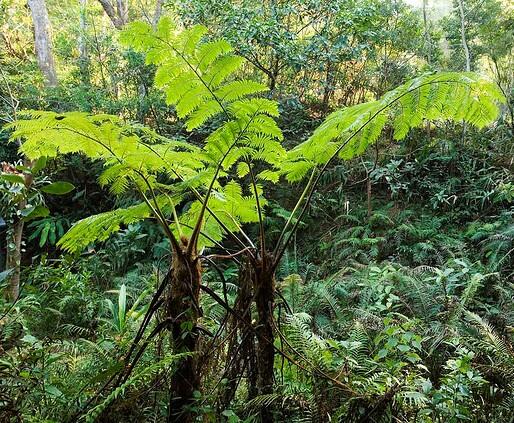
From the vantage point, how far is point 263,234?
5.45 ft

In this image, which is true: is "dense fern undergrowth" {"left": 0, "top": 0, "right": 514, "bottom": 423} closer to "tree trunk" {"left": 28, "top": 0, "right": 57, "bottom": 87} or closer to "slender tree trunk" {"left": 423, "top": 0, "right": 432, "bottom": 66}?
"slender tree trunk" {"left": 423, "top": 0, "right": 432, "bottom": 66}

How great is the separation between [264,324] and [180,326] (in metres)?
0.34

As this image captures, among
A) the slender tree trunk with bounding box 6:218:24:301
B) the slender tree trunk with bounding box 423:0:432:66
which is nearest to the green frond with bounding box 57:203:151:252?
the slender tree trunk with bounding box 6:218:24:301

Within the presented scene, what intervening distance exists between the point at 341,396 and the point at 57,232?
19.8 feet

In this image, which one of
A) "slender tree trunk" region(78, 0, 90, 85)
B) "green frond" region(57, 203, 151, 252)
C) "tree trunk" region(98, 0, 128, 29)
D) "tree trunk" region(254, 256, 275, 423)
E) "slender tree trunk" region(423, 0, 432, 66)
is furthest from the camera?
"tree trunk" region(98, 0, 128, 29)

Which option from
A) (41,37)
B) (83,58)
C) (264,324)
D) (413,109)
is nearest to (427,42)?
(413,109)

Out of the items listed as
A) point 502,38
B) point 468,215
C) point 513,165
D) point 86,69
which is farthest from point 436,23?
point 86,69

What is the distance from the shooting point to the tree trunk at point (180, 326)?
150 centimetres

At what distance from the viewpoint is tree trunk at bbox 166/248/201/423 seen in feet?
4.93

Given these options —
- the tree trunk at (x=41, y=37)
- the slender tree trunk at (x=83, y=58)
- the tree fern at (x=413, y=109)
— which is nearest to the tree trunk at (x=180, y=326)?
the tree fern at (x=413, y=109)

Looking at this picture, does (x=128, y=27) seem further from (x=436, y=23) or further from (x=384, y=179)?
(x=436, y=23)

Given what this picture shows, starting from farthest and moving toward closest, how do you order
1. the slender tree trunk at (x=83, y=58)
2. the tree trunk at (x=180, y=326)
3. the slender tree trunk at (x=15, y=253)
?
1. the slender tree trunk at (x=83, y=58)
2. the slender tree trunk at (x=15, y=253)
3. the tree trunk at (x=180, y=326)

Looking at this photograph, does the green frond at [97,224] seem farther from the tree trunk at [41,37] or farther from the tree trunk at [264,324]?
the tree trunk at [41,37]

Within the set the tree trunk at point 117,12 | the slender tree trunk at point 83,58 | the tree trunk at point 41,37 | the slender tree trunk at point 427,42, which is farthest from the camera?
the tree trunk at point 117,12
